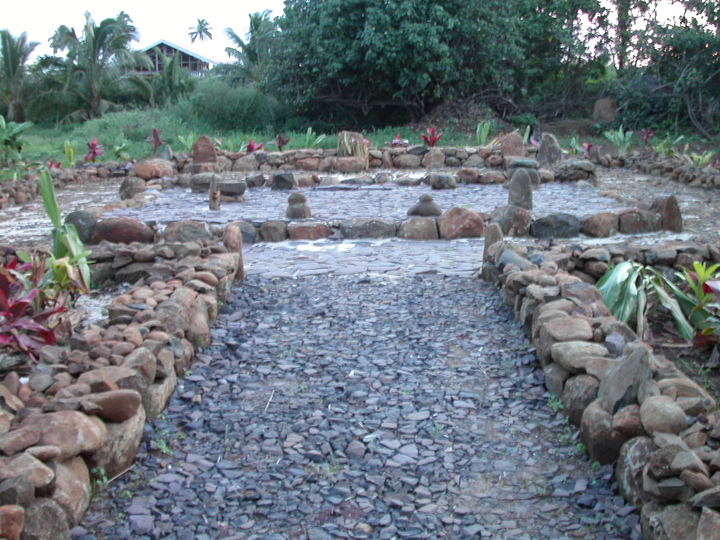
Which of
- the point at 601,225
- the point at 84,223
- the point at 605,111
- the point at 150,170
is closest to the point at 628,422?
the point at 601,225

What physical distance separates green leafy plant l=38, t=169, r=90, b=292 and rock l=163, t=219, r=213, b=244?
7.21ft

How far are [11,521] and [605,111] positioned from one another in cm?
2345

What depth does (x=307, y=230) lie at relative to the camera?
7883 millimetres

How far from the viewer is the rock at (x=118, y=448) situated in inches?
112

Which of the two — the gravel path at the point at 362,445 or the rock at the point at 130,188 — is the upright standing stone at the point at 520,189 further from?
the rock at the point at 130,188

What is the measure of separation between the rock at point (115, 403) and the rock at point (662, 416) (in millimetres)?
1939

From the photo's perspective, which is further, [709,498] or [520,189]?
[520,189]

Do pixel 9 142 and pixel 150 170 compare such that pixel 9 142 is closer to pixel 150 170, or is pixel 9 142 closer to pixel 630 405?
pixel 150 170

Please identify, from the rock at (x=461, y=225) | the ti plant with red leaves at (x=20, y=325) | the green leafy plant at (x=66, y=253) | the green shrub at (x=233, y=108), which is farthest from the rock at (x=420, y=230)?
the green shrub at (x=233, y=108)

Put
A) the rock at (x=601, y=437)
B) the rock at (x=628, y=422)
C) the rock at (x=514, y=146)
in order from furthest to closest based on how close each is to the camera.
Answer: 1. the rock at (x=514, y=146)
2. the rock at (x=601, y=437)
3. the rock at (x=628, y=422)

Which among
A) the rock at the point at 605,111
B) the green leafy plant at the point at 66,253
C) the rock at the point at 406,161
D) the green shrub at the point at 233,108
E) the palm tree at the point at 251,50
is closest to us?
the green leafy plant at the point at 66,253

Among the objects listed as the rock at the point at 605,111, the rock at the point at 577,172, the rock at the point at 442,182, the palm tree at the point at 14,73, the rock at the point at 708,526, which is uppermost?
the palm tree at the point at 14,73

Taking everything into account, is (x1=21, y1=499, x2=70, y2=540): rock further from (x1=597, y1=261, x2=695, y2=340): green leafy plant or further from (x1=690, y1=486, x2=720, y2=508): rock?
(x1=597, y1=261, x2=695, y2=340): green leafy plant

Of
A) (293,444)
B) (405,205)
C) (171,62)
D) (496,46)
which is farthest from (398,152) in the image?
(171,62)
